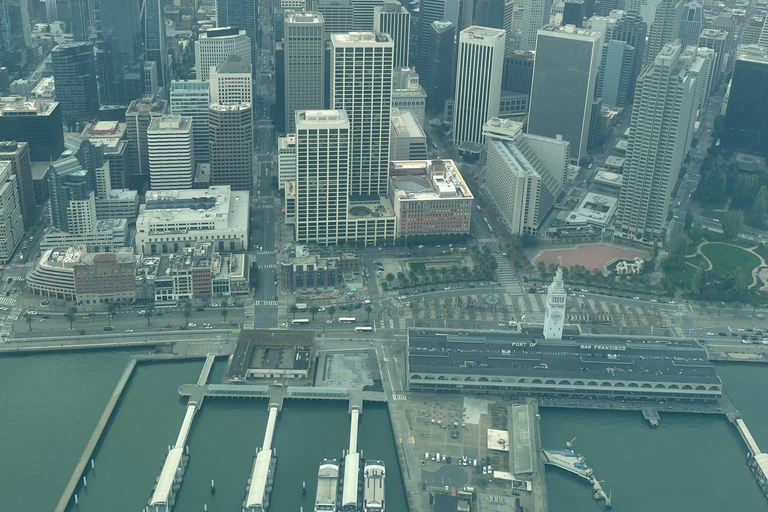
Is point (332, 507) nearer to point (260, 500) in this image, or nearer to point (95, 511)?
point (260, 500)

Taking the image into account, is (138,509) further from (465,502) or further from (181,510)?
(465,502)

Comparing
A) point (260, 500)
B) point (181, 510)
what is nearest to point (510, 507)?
point (260, 500)

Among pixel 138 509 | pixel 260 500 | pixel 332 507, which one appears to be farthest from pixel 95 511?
pixel 332 507

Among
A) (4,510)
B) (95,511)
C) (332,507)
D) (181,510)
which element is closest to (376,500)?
(332,507)

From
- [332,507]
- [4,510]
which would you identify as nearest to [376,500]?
[332,507]

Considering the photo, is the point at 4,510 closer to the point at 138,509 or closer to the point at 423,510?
the point at 138,509

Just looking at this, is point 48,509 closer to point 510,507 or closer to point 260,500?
point 260,500
